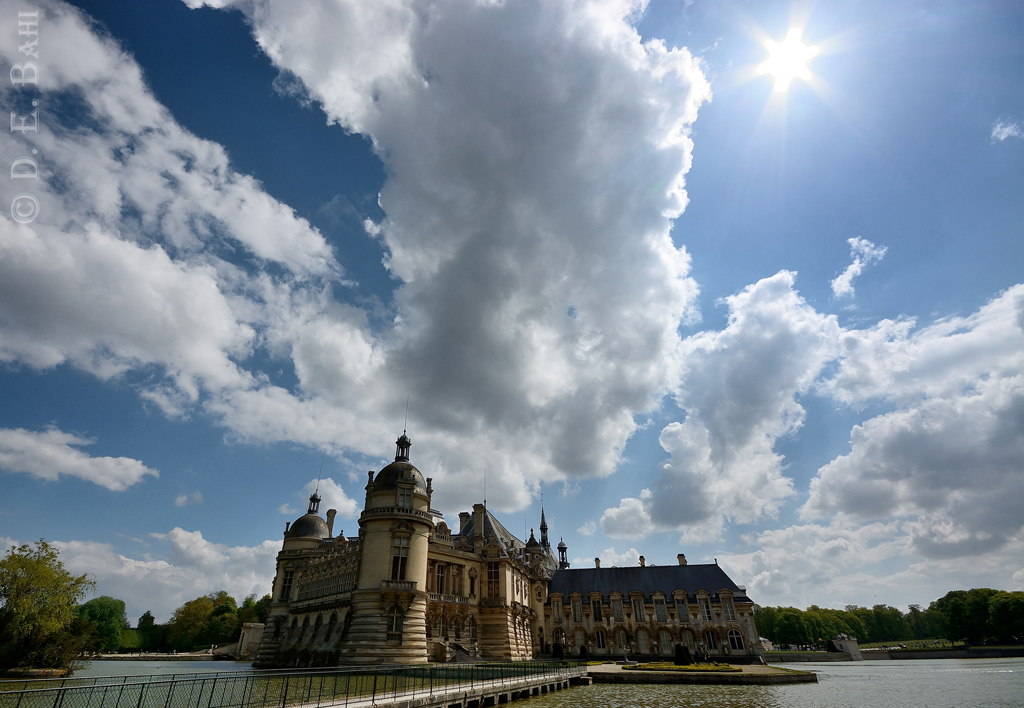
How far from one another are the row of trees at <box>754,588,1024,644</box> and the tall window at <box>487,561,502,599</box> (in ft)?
248

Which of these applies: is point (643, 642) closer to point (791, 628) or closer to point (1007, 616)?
point (1007, 616)

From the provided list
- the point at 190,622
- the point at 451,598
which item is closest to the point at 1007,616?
the point at 451,598

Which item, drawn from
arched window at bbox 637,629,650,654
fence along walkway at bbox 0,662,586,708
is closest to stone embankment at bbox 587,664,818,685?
fence along walkway at bbox 0,662,586,708

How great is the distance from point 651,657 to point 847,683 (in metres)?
29.3

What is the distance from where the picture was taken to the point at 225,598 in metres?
111

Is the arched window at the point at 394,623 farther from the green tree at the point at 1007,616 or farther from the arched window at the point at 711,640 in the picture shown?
the green tree at the point at 1007,616

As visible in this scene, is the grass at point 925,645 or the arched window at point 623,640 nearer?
the arched window at point 623,640

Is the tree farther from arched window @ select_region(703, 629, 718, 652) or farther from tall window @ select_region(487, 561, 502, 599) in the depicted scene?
arched window @ select_region(703, 629, 718, 652)

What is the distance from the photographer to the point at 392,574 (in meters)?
41.7

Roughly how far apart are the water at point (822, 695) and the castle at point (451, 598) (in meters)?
13.8

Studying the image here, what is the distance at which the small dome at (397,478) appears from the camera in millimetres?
44500

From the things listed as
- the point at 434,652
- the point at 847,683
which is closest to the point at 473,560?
the point at 434,652

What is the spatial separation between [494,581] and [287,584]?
23.0 metres

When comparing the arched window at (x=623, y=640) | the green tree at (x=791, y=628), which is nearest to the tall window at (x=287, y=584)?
the arched window at (x=623, y=640)
